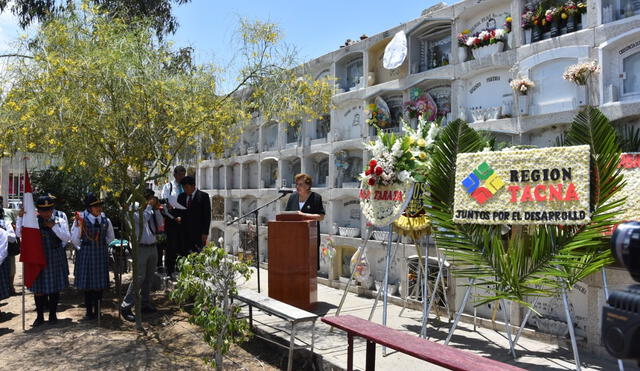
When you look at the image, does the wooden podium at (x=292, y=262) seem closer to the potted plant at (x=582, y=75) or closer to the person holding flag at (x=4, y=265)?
the person holding flag at (x=4, y=265)

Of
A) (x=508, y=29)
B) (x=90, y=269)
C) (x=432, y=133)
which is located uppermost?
(x=508, y=29)

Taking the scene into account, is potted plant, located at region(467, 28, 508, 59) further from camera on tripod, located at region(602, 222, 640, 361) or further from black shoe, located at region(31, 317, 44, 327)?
black shoe, located at region(31, 317, 44, 327)

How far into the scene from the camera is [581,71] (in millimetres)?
5172

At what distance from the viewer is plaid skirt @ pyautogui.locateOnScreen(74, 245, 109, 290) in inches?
218

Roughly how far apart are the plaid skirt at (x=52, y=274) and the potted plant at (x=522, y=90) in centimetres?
563

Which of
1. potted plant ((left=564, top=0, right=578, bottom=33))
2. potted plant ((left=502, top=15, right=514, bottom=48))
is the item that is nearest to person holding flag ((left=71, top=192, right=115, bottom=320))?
potted plant ((left=502, top=15, right=514, bottom=48))

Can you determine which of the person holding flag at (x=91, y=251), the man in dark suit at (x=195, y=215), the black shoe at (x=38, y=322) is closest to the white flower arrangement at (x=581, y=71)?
the man in dark suit at (x=195, y=215)

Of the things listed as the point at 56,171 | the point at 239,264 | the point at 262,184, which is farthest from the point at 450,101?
the point at 56,171

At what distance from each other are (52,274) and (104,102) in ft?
6.81

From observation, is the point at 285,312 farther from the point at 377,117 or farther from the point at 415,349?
the point at 377,117

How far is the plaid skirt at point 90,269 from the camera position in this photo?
Answer: 5.53 meters

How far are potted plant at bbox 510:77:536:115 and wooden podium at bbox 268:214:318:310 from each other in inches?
113

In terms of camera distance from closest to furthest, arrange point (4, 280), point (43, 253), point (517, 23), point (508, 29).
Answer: point (43, 253), point (4, 280), point (517, 23), point (508, 29)

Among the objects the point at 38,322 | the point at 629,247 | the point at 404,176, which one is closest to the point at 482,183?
the point at 404,176
